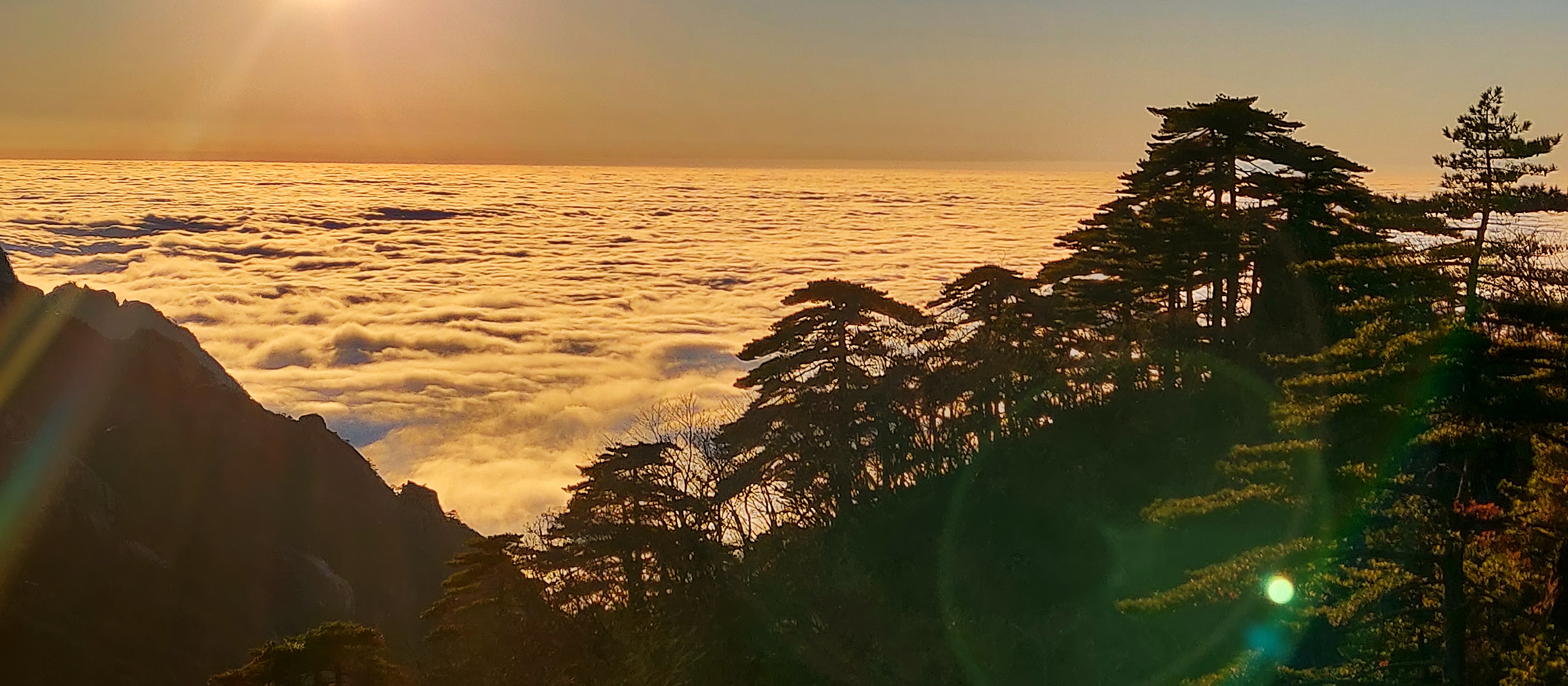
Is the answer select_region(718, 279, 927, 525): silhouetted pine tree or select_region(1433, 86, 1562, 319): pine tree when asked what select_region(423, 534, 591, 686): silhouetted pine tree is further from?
select_region(1433, 86, 1562, 319): pine tree

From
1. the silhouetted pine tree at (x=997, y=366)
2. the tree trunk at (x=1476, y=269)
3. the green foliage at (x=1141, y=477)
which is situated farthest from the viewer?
the silhouetted pine tree at (x=997, y=366)

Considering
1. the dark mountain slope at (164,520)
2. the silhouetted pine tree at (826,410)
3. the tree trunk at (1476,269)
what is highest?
the tree trunk at (1476,269)

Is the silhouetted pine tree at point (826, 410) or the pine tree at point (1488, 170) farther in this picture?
the silhouetted pine tree at point (826, 410)

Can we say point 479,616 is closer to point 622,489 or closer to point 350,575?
point 622,489

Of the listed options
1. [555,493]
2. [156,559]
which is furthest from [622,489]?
[555,493]

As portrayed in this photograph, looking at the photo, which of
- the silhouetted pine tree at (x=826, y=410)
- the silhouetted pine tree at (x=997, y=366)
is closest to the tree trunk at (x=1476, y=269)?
the silhouetted pine tree at (x=997, y=366)

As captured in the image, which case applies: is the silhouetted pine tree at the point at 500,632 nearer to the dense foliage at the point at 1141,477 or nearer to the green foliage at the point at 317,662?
the dense foliage at the point at 1141,477

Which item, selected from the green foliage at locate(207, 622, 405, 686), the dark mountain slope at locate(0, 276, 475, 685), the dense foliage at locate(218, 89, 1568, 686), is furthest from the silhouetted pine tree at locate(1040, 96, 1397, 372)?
the dark mountain slope at locate(0, 276, 475, 685)
